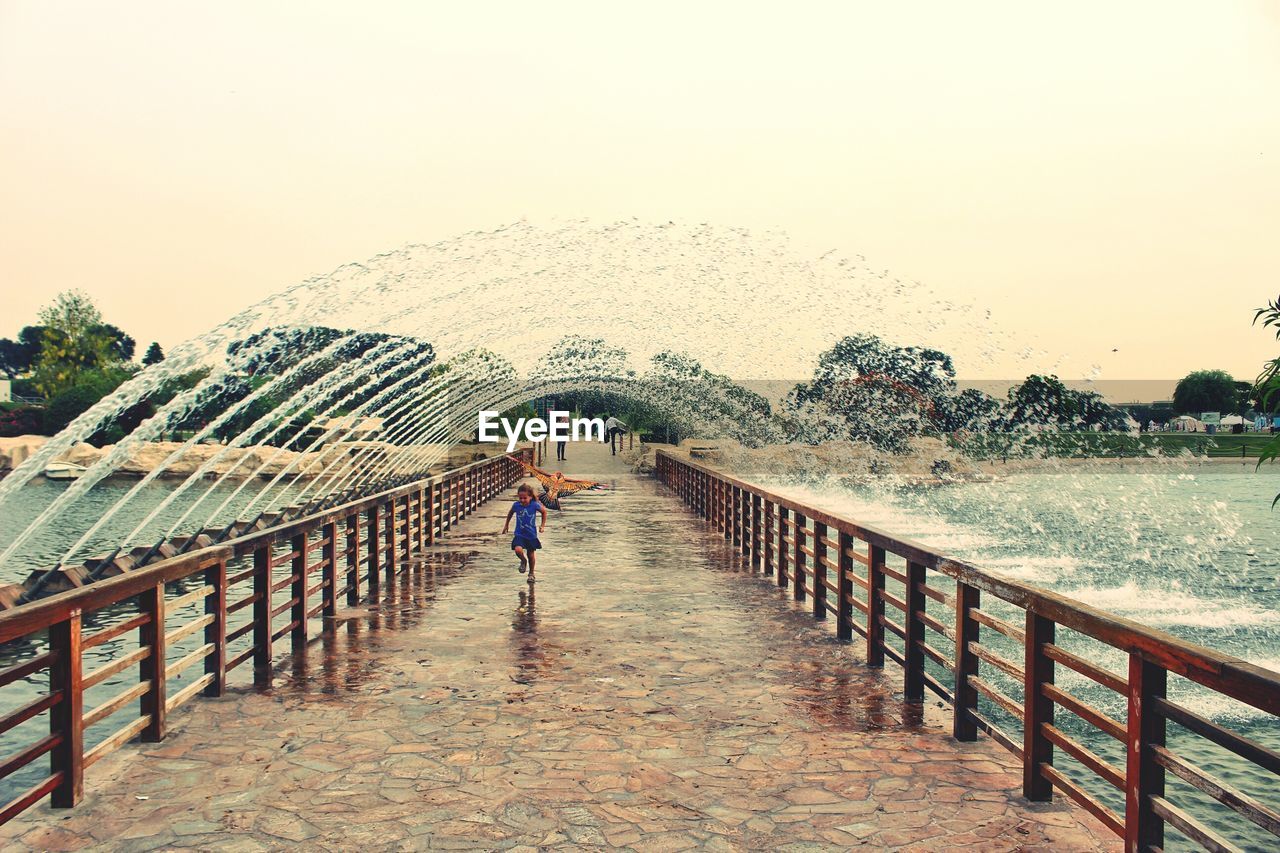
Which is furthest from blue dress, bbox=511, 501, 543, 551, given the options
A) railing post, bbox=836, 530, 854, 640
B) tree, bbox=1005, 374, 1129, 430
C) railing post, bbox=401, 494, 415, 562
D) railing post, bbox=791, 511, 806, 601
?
tree, bbox=1005, 374, 1129, 430

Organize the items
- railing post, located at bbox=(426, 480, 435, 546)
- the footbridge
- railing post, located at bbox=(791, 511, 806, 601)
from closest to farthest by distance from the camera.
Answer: the footbridge < railing post, located at bbox=(791, 511, 806, 601) < railing post, located at bbox=(426, 480, 435, 546)

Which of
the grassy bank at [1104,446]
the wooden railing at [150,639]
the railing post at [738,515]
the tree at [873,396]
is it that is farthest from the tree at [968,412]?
the wooden railing at [150,639]

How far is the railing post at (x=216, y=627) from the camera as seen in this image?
6500 millimetres

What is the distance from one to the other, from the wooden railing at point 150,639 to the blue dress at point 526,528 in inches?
65.9

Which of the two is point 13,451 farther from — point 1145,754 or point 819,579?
point 1145,754

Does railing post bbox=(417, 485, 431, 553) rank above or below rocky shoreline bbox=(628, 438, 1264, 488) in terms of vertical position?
above

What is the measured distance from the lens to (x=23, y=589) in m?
5.40

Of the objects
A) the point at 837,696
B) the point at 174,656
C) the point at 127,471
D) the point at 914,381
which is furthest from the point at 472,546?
the point at 914,381

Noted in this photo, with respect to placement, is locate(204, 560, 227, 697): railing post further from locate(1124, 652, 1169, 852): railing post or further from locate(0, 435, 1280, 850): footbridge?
locate(1124, 652, 1169, 852): railing post

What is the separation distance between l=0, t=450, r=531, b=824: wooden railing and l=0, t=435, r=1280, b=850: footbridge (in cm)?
2

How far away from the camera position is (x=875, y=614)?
295 inches

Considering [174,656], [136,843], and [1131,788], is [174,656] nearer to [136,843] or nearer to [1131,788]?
[136,843]

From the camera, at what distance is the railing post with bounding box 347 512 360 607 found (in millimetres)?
10461

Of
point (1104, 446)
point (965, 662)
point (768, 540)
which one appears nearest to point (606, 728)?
point (965, 662)
